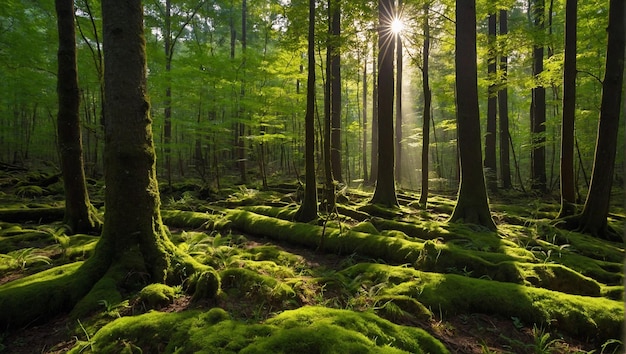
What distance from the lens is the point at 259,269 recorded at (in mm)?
5207

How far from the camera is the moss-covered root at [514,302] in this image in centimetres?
364

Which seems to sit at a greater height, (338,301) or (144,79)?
(144,79)

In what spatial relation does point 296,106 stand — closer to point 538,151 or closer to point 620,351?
point 538,151

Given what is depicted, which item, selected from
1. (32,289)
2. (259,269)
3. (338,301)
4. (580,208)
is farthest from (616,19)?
(32,289)

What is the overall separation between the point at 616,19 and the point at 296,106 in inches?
443

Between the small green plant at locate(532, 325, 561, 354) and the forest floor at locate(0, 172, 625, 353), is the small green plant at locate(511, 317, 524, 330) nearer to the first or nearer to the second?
the forest floor at locate(0, 172, 625, 353)

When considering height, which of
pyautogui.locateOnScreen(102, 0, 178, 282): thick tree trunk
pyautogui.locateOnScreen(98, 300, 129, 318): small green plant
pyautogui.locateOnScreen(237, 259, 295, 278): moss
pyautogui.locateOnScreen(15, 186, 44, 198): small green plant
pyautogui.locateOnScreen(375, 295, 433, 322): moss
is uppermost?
pyautogui.locateOnScreen(102, 0, 178, 282): thick tree trunk

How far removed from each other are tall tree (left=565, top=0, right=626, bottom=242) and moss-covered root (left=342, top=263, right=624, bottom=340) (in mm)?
5410

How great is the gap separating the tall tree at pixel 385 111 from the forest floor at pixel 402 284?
7.45 feet

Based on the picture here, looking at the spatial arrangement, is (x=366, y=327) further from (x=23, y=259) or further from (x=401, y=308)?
(x=23, y=259)

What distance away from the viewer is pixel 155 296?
3.69 metres

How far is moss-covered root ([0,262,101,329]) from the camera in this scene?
11.3ft

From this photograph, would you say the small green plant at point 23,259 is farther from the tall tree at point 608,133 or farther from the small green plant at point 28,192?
the tall tree at point 608,133

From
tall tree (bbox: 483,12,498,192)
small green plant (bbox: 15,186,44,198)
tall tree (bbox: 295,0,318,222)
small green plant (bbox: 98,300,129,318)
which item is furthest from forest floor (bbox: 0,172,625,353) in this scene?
tall tree (bbox: 483,12,498,192)
